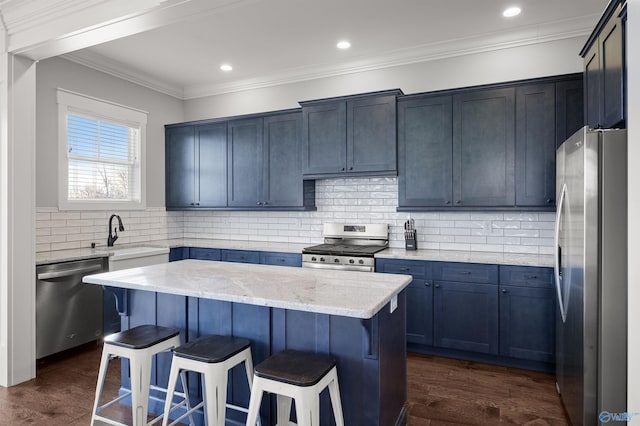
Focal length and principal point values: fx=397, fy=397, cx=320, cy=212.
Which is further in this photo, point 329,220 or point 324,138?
point 329,220

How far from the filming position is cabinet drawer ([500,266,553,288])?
3199 mm

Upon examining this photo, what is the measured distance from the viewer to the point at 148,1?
8.11 ft

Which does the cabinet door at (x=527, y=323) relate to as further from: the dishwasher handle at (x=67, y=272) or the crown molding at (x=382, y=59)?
the dishwasher handle at (x=67, y=272)

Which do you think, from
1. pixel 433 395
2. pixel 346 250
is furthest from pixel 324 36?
pixel 433 395

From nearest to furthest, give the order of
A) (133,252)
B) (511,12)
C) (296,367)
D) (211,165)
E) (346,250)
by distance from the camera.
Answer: (296,367)
(511,12)
(346,250)
(133,252)
(211,165)

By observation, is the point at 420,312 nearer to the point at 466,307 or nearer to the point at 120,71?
the point at 466,307

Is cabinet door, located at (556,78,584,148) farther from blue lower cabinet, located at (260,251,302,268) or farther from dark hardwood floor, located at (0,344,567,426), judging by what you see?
blue lower cabinet, located at (260,251,302,268)

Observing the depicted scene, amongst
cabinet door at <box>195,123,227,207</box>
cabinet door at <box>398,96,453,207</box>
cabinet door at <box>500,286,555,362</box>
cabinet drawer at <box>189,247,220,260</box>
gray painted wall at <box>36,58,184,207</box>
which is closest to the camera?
cabinet door at <box>500,286,555,362</box>

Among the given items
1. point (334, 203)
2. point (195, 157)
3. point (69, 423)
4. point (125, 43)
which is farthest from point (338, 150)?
point (69, 423)

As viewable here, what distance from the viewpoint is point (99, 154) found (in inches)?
179

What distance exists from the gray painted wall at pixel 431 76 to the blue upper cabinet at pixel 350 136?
43 cm

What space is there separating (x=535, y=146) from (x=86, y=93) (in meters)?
4.57

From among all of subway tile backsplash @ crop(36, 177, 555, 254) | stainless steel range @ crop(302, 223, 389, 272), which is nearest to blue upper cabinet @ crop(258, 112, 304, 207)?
subway tile backsplash @ crop(36, 177, 555, 254)

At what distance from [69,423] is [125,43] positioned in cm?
340
